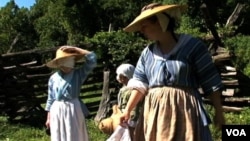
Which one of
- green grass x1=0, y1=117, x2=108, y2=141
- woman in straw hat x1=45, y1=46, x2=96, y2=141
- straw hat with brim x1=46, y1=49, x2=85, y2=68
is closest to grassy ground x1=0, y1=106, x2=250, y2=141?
green grass x1=0, y1=117, x2=108, y2=141

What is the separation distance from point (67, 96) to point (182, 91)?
2589 millimetres

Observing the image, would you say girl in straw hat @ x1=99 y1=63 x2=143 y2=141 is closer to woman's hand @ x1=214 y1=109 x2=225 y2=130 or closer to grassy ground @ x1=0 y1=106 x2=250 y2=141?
woman's hand @ x1=214 y1=109 x2=225 y2=130

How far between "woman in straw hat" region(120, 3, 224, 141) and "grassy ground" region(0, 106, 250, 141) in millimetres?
4619

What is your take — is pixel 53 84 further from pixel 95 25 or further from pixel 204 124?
pixel 95 25

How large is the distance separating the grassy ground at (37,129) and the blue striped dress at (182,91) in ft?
15.2

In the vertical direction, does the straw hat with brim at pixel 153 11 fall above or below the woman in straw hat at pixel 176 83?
above

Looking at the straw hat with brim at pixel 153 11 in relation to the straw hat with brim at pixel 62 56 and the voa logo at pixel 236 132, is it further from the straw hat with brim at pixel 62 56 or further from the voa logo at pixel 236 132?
the straw hat with brim at pixel 62 56

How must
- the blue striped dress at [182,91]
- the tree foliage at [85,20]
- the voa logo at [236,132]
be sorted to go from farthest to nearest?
1. the tree foliage at [85,20]
2. the voa logo at [236,132]
3. the blue striped dress at [182,91]

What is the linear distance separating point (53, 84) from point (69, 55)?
39 centimetres

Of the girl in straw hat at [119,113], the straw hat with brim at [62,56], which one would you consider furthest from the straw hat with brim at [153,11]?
the straw hat with brim at [62,56]

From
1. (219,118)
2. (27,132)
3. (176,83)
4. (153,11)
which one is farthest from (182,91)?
(27,132)

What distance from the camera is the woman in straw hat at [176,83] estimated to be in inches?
173

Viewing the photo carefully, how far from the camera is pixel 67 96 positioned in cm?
676

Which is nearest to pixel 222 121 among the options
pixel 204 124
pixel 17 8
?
pixel 204 124
